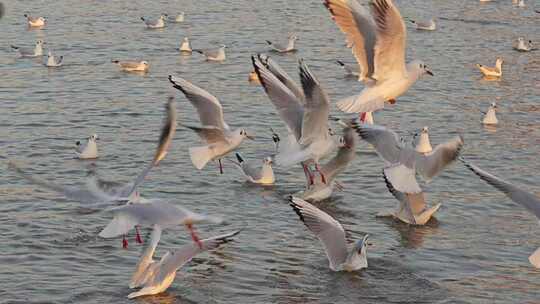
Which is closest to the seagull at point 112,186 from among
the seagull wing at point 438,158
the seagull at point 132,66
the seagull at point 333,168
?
the seagull wing at point 438,158

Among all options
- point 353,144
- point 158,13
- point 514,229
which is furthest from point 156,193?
point 158,13

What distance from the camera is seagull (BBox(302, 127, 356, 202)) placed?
14.6 metres

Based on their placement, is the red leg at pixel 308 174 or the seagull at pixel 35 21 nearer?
the red leg at pixel 308 174

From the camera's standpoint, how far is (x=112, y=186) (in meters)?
10.8

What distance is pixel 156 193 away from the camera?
1472cm

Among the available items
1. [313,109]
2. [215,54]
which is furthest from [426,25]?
[313,109]

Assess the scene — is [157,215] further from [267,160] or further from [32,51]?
[32,51]

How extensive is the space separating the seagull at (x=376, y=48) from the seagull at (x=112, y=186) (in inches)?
135

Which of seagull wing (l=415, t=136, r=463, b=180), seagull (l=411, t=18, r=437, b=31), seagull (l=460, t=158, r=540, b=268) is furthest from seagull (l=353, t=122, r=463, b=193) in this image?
seagull (l=411, t=18, r=437, b=31)

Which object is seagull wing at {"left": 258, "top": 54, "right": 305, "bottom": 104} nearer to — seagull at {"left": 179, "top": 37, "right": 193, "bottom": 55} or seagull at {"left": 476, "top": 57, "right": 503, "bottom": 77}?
seagull at {"left": 476, "top": 57, "right": 503, "bottom": 77}

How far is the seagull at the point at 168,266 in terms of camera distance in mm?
10422

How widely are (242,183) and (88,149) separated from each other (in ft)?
7.88

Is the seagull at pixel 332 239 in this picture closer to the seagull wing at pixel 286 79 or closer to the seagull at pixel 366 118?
the seagull at pixel 366 118

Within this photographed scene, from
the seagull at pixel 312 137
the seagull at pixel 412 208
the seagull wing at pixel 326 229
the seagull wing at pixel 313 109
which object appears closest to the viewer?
the seagull wing at pixel 326 229
